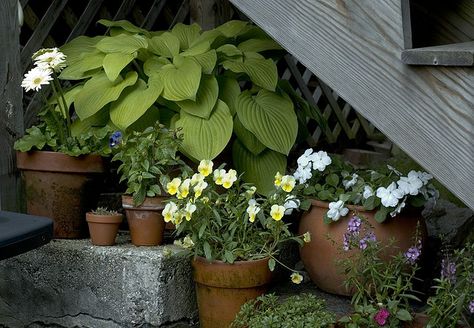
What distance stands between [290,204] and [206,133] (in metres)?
0.41

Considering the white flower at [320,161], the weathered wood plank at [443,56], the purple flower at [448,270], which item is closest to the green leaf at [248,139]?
the white flower at [320,161]

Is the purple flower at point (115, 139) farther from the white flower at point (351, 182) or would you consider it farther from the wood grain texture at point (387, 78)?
the wood grain texture at point (387, 78)

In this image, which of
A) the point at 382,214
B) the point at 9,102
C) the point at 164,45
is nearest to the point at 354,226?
the point at 382,214

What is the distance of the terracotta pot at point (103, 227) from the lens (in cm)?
300

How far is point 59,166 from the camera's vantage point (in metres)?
3.06

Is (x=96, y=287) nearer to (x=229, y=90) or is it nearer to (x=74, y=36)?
(x=229, y=90)

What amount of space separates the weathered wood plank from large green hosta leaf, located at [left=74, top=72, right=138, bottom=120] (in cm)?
159

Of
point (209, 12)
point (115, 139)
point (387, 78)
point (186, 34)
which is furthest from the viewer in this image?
point (209, 12)

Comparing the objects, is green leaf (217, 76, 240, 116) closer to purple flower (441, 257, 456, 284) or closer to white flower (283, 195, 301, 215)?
white flower (283, 195, 301, 215)

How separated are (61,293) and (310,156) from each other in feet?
3.34

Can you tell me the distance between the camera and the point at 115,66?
3207mm

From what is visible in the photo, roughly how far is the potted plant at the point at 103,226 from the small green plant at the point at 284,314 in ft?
1.79

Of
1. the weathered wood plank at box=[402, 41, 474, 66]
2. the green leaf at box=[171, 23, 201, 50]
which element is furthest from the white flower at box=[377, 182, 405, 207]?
the green leaf at box=[171, 23, 201, 50]

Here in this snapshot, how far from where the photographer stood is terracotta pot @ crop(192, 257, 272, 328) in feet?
9.32
